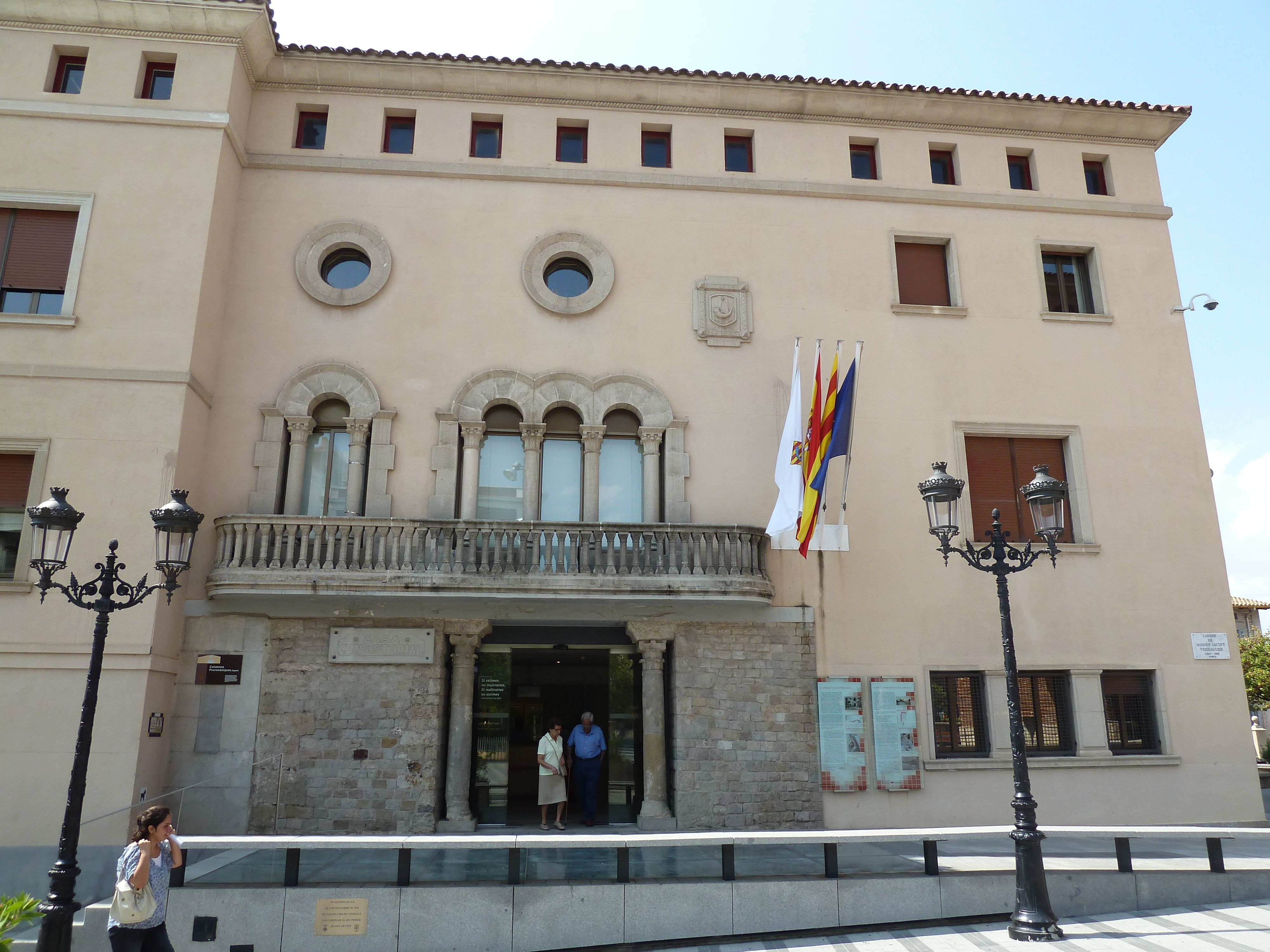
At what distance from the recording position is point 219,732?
42.4 feet

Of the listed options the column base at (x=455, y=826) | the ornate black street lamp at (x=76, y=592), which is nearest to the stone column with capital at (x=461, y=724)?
the column base at (x=455, y=826)

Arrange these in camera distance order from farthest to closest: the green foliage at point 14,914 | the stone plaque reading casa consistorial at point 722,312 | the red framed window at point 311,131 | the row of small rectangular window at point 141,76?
1. the red framed window at point 311,131
2. the stone plaque reading casa consistorial at point 722,312
3. the row of small rectangular window at point 141,76
4. the green foliage at point 14,914

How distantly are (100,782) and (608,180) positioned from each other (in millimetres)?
12150

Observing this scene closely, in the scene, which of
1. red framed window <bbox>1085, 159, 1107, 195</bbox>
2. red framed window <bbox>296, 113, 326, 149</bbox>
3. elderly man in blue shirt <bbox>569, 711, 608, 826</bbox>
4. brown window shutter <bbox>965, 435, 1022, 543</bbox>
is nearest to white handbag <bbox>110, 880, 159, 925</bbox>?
elderly man in blue shirt <bbox>569, 711, 608, 826</bbox>

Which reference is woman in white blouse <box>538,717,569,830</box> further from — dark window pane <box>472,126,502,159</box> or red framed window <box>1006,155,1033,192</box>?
red framed window <box>1006,155,1033,192</box>

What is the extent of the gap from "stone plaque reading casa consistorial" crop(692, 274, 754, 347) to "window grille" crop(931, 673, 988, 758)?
257 inches

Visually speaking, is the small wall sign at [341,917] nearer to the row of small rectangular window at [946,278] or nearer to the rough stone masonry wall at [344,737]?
the rough stone masonry wall at [344,737]

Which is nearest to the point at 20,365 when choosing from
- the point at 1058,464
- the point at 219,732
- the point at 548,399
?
the point at 219,732

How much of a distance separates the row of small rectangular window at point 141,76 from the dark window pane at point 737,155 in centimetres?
949

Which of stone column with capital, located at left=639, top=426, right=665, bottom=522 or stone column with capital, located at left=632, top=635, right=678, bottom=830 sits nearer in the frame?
stone column with capital, located at left=632, top=635, right=678, bottom=830

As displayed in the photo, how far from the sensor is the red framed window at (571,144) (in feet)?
53.0

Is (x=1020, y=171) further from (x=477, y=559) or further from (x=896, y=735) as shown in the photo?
(x=477, y=559)

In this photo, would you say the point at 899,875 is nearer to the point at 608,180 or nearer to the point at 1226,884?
the point at 1226,884

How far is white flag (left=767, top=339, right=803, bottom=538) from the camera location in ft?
43.1
